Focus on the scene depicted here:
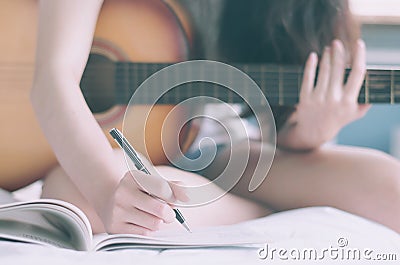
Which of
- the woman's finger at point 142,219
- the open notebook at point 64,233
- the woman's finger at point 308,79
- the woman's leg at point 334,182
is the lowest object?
the open notebook at point 64,233

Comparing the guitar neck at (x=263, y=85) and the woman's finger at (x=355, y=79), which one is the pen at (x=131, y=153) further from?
the woman's finger at (x=355, y=79)

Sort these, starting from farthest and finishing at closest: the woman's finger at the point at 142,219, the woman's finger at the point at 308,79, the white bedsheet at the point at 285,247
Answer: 1. the woman's finger at the point at 308,79
2. the woman's finger at the point at 142,219
3. the white bedsheet at the point at 285,247

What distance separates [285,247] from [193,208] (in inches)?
5.9

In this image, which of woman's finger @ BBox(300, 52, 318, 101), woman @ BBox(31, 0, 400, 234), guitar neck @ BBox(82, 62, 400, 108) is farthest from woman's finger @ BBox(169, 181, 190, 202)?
woman's finger @ BBox(300, 52, 318, 101)

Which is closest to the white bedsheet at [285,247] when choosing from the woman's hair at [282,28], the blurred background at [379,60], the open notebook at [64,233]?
the open notebook at [64,233]

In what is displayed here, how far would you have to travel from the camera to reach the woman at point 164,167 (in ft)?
2.28

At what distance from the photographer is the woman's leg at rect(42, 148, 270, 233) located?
711mm

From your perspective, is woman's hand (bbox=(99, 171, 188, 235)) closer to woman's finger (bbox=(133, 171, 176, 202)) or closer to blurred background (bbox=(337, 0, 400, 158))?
woman's finger (bbox=(133, 171, 176, 202))

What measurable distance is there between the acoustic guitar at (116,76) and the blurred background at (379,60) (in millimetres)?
115

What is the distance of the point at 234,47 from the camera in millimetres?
777

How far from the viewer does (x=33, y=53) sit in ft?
2.41

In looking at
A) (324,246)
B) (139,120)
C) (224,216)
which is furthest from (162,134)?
(324,246)

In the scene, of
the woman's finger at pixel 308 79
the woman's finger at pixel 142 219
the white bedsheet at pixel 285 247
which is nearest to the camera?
the white bedsheet at pixel 285 247

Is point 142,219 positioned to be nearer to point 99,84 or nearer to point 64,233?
point 64,233
